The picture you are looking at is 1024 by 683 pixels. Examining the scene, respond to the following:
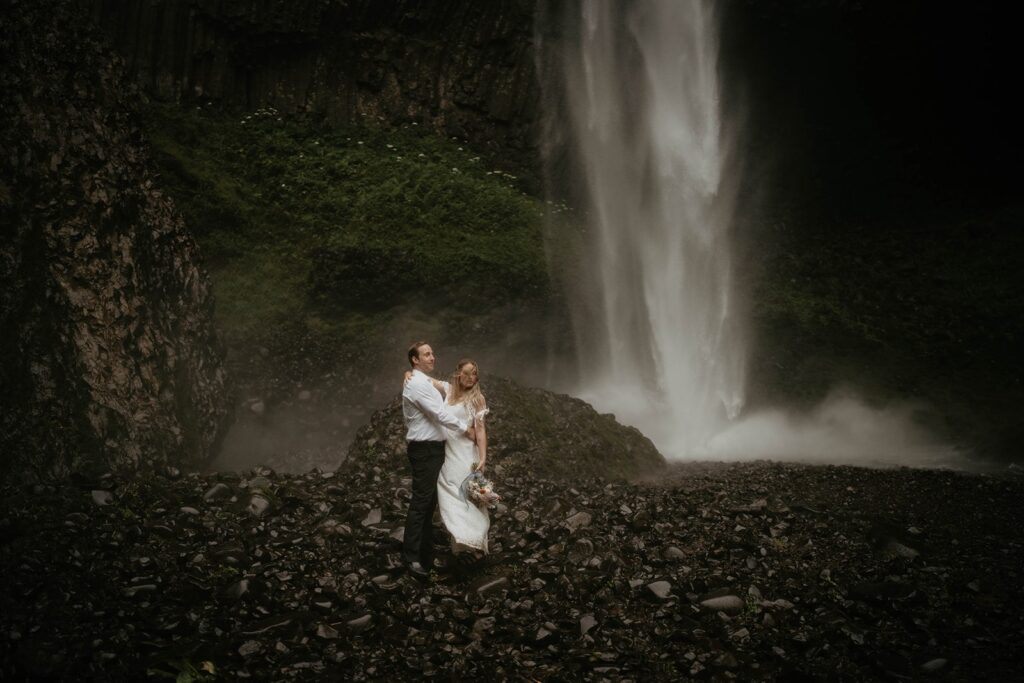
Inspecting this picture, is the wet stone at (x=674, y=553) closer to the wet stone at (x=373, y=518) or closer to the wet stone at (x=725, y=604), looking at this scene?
Answer: the wet stone at (x=725, y=604)

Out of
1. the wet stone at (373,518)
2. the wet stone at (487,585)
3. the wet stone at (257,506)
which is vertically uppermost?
the wet stone at (487,585)

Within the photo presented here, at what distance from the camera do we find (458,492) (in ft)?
21.3

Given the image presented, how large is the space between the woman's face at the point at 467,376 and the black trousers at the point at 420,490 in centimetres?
56

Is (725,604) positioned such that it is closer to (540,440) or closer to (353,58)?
(540,440)

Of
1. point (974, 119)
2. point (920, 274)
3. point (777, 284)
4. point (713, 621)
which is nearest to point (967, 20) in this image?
point (974, 119)

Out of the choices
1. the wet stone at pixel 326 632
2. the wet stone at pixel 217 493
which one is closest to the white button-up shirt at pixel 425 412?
the wet stone at pixel 326 632

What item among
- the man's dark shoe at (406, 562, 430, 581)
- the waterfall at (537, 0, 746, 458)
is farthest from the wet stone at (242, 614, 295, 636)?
the waterfall at (537, 0, 746, 458)

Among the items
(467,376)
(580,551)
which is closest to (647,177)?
(580,551)

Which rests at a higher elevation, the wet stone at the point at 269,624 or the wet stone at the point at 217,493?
the wet stone at the point at 269,624

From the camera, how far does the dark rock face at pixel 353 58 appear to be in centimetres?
1922

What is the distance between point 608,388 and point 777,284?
22.7 ft

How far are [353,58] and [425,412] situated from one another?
17.5 meters

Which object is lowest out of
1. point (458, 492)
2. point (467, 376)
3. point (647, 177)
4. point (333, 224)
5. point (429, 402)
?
point (458, 492)

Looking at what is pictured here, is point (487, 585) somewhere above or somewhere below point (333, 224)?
below
